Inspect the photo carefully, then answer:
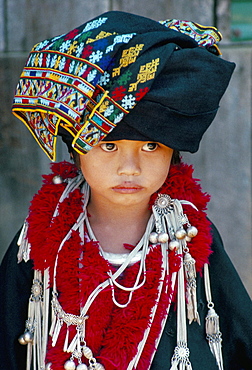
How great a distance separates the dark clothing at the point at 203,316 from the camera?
151 cm

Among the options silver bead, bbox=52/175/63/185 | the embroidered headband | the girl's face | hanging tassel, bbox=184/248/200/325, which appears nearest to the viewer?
the embroidered headband

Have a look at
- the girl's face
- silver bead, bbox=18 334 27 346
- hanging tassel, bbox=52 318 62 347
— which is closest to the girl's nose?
the girl's face

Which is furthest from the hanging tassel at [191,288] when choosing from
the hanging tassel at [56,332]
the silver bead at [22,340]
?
the silver bead at [22,340]

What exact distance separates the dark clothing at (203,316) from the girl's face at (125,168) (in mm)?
299

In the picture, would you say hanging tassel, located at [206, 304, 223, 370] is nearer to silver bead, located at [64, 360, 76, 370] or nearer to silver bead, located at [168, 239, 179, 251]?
silver bead, located at [168, 239, 179, 251]

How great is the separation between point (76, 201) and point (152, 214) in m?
0.22

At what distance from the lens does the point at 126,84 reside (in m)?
1.26

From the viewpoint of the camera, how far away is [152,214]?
60.9 inches

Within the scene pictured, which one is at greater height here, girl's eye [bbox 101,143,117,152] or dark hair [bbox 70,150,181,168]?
dark hair [bbox 70,150,181,168]

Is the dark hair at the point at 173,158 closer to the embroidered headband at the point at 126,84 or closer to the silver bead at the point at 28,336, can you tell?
the embroidered headband at the point at 126,84

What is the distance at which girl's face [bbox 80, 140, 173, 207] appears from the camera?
1376 mm

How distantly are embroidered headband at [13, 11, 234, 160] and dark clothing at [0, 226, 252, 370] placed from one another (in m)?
0.39

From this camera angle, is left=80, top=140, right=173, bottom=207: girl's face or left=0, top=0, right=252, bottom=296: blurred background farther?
left=0, top=0, right=252, bottom=296: blurred background

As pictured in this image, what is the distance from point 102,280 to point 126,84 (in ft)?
1.65
